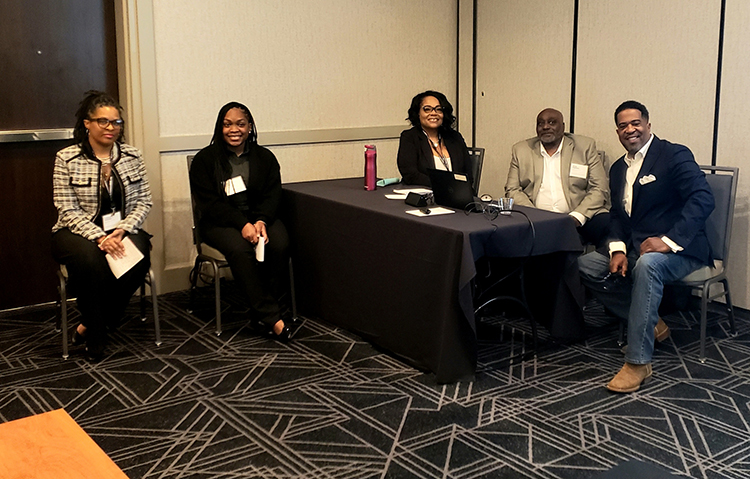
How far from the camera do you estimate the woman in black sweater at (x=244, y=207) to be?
157 inches

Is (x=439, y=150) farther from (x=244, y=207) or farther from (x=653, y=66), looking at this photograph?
(x=653, y=66)

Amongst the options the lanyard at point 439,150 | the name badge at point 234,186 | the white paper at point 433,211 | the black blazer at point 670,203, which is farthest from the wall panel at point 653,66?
the name badge at point 234,186

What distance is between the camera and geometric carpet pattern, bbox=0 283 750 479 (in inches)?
105

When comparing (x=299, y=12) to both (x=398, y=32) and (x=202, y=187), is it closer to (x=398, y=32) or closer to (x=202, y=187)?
(x=398, y=32)

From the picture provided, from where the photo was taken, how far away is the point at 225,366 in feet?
11.8

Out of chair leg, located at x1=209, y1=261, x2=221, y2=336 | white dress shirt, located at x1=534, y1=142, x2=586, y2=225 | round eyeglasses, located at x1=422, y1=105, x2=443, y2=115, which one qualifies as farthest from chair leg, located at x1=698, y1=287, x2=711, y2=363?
chair leg, located at x1=209, y1=261, x2=221, y2=336

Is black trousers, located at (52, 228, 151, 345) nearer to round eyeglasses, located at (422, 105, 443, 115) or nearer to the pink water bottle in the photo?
the pink water bottle

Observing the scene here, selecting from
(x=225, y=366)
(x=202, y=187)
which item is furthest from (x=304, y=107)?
(x=225, y=366)

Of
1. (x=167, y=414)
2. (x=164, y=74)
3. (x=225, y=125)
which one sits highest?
(x=164, y=74)

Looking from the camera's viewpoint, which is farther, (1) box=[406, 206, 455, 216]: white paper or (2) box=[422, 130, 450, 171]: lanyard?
(2) box=[422, 130, 450, 171]: lanyard

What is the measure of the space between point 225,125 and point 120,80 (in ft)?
3.02

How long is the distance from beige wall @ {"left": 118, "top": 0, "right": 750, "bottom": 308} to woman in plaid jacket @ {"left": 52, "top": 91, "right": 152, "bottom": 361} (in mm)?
766

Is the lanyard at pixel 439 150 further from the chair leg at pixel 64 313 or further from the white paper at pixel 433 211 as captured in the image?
the chair leg at pixel 64 313

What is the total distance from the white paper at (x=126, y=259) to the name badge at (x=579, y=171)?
7.95ft
